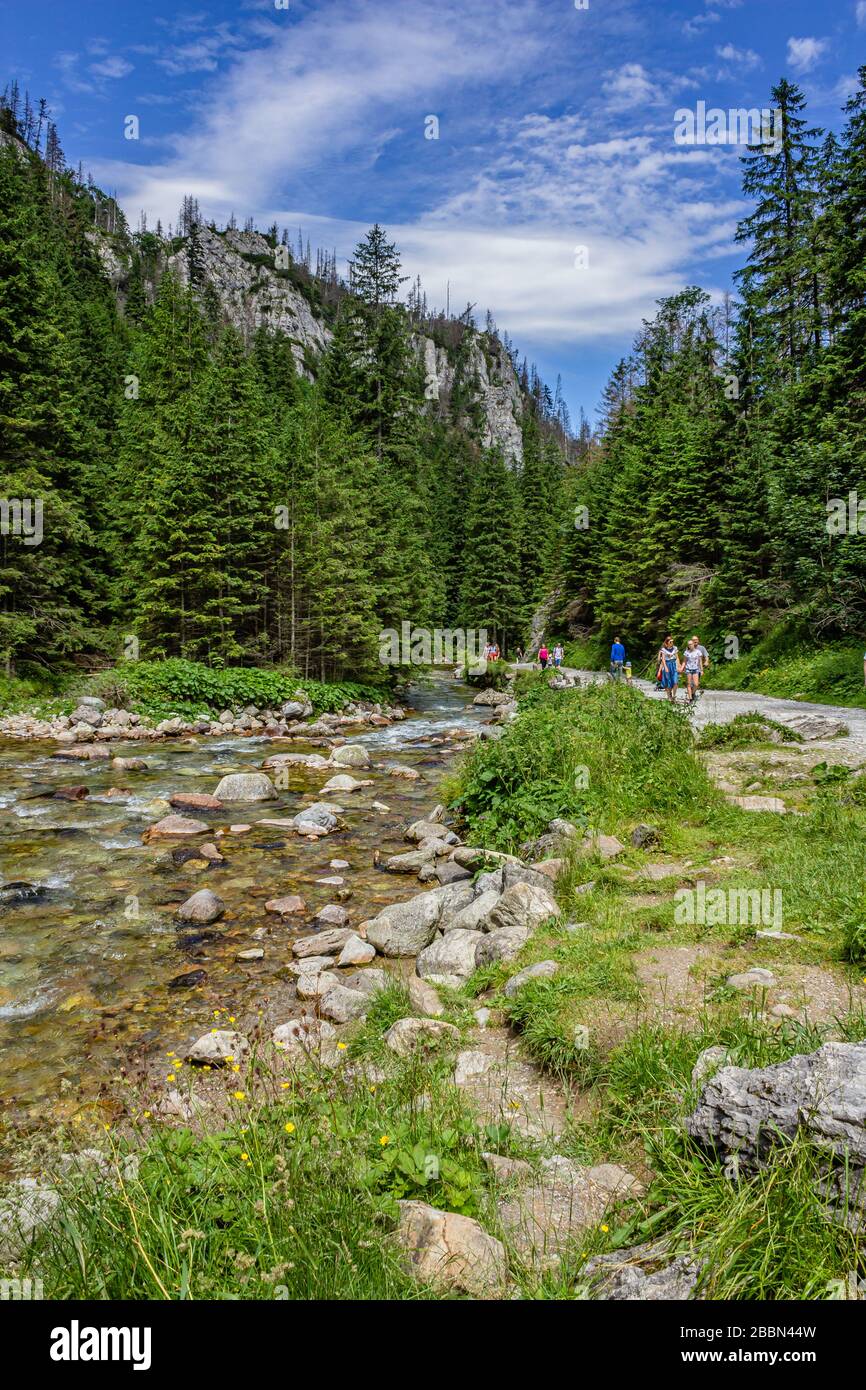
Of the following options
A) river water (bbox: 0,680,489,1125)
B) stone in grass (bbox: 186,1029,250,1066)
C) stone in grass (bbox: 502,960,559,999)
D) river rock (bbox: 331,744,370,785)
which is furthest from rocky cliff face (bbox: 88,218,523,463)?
stone in grass (bbox: 186,1029,250,1066)

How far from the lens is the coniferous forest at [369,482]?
2123 centimetres

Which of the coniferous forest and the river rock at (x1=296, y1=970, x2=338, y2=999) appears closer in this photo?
the river rock at (x1=296, y1=970, x2=338, y2=999)

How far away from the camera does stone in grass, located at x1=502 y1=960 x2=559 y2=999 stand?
5.61m

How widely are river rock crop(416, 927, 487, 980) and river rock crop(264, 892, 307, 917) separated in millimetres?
2659

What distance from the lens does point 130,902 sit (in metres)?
9.59

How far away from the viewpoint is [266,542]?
30438 millimetres

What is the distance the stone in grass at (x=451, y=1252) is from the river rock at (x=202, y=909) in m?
6.70

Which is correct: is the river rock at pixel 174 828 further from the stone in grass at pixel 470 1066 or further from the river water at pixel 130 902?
the stone in grass at pixel 470 1066

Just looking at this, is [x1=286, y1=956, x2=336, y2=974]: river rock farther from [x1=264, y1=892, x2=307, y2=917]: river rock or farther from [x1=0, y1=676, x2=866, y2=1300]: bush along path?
[x1=264, y1=892, x2=307, y2=917]: river rock

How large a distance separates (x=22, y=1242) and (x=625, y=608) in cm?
3663

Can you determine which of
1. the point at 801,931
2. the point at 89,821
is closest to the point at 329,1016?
the point at 801,931

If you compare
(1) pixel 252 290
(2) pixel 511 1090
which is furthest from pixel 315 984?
(1) pixel 252 290

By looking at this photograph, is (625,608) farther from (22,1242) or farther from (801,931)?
(22,1242)

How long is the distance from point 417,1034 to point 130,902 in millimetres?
5871
